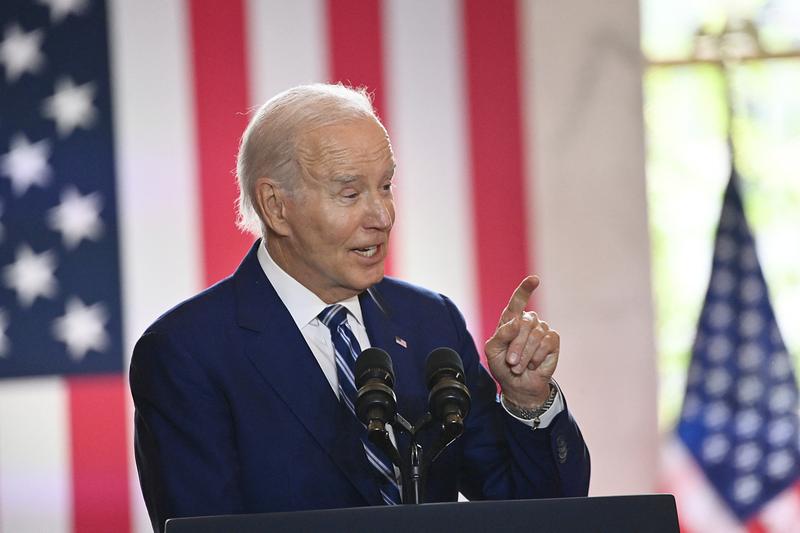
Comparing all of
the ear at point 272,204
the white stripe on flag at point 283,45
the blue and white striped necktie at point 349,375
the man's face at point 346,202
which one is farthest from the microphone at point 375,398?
the white stripe on flag at point 283,45

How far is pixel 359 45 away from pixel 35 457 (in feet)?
5.48

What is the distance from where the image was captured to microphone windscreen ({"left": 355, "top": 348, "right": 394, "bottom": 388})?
1.48 metres

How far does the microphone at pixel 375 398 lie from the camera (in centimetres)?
143

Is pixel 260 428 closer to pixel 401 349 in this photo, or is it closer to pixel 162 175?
pixel 401 349

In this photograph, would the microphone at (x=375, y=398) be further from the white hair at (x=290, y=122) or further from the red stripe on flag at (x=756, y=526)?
the red stripe on flag at (x=756, y=526)

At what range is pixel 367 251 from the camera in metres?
1.90

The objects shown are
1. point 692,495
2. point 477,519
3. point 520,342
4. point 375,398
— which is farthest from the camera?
point 692,495

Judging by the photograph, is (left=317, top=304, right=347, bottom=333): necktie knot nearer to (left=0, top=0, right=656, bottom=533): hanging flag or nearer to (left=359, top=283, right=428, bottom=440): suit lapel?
(left=359, top=283, right=428, bottom=440): suit lapel

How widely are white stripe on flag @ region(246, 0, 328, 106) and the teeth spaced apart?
1.70m

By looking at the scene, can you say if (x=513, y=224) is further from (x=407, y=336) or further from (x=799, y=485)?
(x=407, y=336)

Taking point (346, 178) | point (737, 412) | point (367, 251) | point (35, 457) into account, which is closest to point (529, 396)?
point (367, 251)

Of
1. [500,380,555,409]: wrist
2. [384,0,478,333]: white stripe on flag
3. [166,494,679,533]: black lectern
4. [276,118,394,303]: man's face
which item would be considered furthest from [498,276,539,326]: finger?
[384,0,478,333]: white stripe on flag

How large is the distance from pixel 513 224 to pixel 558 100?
1.45 ft

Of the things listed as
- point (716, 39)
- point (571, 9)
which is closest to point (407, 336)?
point (571, 9)
